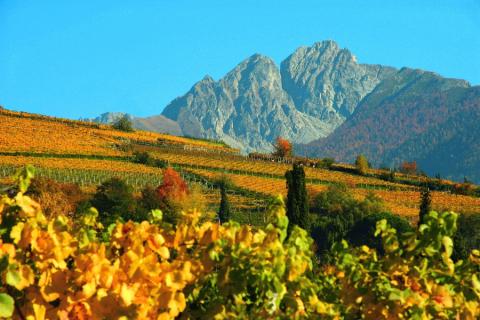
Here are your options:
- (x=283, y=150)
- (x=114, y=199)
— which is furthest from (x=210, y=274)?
(x=283, y=150)

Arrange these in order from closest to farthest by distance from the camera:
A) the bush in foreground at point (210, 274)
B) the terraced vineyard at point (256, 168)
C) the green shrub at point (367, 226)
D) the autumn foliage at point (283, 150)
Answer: the bush in foreground at point (210, 274) < the green shrub at point (367, 226) < the terraced vineyard at point (256, 168) < the autumn foliage at point (283, 150)

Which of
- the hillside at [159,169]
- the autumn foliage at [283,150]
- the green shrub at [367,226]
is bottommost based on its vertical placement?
the green shrub at [367,226]

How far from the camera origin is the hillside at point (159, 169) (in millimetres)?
64688

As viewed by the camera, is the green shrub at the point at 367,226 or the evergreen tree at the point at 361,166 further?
the evergreen tree at the point at 361,166

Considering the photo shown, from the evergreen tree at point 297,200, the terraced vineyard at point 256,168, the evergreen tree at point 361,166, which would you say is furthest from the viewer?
the evergreen tree at point 361,166

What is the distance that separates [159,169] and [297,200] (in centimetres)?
4134

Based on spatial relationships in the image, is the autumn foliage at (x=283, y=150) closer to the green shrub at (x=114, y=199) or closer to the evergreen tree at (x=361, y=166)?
the evergreen tree at (x=361, y=166)

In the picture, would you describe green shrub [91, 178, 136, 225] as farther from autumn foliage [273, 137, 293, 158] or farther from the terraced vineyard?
autumn foliage [273, 137, 293, 158]

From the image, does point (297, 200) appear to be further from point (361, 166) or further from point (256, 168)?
point (361, 166)

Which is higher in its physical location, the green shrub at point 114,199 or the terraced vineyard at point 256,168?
the terraced vineyard at point 256,168

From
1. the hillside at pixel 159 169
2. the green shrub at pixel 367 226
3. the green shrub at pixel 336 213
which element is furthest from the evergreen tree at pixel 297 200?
the hillside at pixel 159 169

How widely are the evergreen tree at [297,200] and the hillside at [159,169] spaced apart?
1375 cm

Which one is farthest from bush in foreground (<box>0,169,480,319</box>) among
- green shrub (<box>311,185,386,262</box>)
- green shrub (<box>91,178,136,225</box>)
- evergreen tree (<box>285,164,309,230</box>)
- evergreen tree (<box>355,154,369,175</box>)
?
evergreen tree (<box>355,154,369,175</box>)

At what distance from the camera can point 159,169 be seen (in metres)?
76.1
